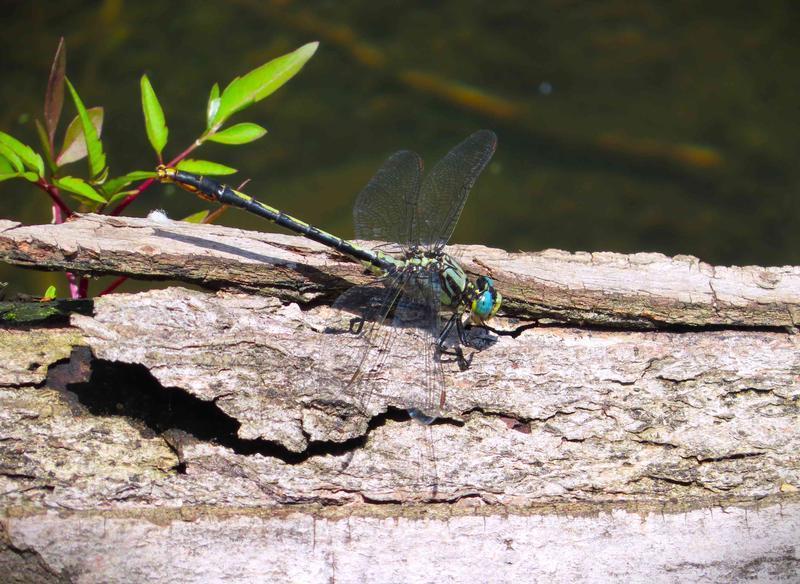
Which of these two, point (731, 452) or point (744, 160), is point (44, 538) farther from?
point (744, 160)

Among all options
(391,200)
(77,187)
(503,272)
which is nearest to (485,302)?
(503,272)

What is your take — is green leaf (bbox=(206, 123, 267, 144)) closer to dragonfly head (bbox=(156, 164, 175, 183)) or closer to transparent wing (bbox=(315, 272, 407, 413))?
dragonfly head (bbox=(156, 164, 175, 183))

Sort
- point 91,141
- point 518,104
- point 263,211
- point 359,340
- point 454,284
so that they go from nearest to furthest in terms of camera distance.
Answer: point 359,340, point 91,141, point 454,284, point 263,211, point 518,104

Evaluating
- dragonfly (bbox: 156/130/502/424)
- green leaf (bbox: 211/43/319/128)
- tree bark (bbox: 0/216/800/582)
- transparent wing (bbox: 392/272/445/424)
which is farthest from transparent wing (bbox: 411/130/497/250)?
green leaf (bbox: 211/43/319/128)

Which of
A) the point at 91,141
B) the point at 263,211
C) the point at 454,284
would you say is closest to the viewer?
the point at 91,141

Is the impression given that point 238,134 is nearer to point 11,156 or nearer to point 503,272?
point 11,156

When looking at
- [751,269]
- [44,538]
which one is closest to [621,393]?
[751,269]
